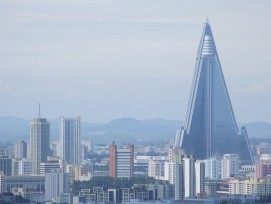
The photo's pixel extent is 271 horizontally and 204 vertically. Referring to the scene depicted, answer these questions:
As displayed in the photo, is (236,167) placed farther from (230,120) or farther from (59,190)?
(59,190)

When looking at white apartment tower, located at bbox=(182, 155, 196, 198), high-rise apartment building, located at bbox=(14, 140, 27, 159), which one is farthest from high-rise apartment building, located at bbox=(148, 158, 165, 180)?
high-rise apartment building, located at bbox=(14, 140, 27, 159)

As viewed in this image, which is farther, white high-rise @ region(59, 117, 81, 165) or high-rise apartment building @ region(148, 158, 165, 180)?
white high-rise @ region(59, 117, 81, 165)

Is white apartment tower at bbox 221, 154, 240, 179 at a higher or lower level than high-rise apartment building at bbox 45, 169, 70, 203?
higher

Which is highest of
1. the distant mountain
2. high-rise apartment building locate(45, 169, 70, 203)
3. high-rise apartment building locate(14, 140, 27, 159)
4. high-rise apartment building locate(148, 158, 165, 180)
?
the distant mountain

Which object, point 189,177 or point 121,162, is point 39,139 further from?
point 189,177

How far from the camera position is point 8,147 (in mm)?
54344

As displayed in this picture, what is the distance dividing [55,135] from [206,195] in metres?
15.9

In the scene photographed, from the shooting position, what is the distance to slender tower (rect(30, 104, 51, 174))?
49969 mm

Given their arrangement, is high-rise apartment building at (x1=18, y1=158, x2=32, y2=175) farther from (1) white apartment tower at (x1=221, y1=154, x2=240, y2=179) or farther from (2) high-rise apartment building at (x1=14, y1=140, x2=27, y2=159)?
(1) white apartment tower at (x1=221, y1=154, x2=240, y2=179)

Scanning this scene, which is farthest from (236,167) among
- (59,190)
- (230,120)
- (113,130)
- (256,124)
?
(113,130)

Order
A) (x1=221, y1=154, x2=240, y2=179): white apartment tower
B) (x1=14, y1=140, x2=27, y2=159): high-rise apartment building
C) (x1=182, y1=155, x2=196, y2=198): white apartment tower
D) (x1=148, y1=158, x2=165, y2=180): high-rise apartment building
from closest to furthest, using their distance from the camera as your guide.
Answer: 1. (x1=182, y1=155, x2=196, y2=198): white apartment tower
2. (x1=148, y1=158, x2=165, y2=180): high-rise apartment building
3. (x1=221, y1=154, x2=240, y2=179): white apartment tower
4. (x1=14, y1=140, x2=27, y2=159): high-rise apartment building

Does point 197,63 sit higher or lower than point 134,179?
higher

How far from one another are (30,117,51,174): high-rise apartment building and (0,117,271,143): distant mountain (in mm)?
249

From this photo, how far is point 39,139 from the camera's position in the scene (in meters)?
52.2
